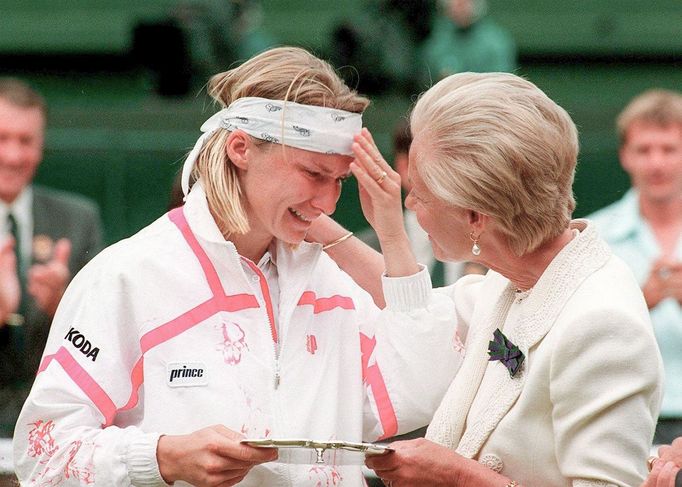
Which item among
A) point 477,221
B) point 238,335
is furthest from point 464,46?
point 238,335

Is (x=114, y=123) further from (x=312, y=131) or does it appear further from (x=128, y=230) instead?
(x=312, y=131)

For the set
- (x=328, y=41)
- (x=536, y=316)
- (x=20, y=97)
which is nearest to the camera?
(x=536, y=316)

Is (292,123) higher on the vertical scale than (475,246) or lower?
higher

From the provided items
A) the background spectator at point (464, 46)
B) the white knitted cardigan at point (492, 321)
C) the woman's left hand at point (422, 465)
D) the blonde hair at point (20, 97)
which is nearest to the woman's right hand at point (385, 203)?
the white knitted cardigan at point (492, 321)

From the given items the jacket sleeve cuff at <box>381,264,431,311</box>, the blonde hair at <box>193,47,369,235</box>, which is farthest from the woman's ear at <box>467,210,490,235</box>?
the blonde hair at <box>193,47,369,235</box>

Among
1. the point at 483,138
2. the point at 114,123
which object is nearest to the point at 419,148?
the point at 483,138

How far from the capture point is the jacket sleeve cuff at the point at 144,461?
2.73 metres

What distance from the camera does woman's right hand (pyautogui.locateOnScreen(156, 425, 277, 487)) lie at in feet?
8.69

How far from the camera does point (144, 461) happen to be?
2.73 metres

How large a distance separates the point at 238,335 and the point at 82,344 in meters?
0.34

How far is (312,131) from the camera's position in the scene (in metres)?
3.01

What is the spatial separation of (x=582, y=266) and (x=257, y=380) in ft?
2.50

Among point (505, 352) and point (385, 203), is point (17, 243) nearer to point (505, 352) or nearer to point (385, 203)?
point (385, 203)

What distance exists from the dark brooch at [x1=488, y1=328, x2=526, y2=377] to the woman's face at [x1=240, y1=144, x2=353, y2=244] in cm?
50
